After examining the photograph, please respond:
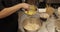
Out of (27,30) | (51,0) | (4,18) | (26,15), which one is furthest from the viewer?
(51,0)

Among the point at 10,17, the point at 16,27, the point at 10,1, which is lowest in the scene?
the point at 16,27

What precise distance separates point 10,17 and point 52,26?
1.23ft

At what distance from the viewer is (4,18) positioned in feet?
3.70

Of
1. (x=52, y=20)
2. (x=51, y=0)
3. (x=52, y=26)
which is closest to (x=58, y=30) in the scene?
(x=52, y=26)

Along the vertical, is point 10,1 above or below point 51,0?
above

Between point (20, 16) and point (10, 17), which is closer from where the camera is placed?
point (10, 17)

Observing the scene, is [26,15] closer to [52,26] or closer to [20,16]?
[20,16]

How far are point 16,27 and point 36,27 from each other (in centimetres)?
25

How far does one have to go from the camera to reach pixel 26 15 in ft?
4.56

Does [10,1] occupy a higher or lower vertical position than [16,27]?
higher

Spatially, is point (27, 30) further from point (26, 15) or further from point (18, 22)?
point (26, 15)

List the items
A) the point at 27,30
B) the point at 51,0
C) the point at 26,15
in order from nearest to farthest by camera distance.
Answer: the point at 27,30, the point at 26,15, the point at 51,0

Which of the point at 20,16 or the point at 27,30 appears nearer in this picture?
the point at 27,30

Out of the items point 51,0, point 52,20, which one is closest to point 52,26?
point 52,20
